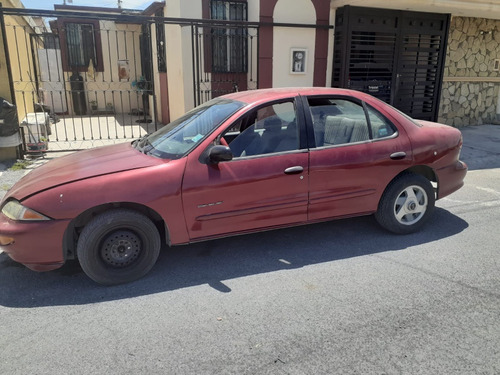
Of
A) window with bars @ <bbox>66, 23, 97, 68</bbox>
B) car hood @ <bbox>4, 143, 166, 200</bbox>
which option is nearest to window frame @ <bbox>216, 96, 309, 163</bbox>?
car hood @ <bbox>4, 143, 166, 200</bbox>

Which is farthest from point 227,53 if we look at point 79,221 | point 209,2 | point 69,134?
point 79,221

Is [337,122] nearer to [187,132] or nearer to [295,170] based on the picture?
[295,170]

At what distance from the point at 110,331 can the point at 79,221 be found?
1042 millimetres

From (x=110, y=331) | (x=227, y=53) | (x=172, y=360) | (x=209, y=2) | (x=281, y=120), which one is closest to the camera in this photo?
(x=172, y=360)

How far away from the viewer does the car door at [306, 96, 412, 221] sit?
4074mm

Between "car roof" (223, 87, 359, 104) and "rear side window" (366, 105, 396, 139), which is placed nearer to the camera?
"car roof" (223, 87, 359, 104)

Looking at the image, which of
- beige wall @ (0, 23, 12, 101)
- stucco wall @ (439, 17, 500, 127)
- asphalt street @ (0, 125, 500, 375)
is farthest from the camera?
stucco wall @ (439, 17, 500, 127)

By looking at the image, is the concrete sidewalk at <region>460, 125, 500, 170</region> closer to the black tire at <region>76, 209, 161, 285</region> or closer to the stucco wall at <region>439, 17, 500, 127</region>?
the stucco wall at <region>439, 17, 500, 127</region>

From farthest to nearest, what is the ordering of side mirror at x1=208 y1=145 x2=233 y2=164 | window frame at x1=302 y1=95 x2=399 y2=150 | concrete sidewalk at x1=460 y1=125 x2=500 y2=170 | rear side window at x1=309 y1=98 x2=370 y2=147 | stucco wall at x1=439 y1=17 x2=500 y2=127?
stucco wall at x1=439 y1=17 x2=500 y2=127, concrete sidewalk at x1=460 y1=125 x2=500 y2=170, rear side window at x1=309 y1=98 x2=370 y2=147, window frame at x1=302 y1=95 x2=399 y2=150, side mirror at x1=208 y1=145 x2=233 y2=164

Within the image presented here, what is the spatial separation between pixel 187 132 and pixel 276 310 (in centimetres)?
195

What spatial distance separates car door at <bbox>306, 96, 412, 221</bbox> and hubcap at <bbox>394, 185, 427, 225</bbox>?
0.89 feet

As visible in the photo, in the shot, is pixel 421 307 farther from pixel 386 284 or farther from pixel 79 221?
pixel 79 221

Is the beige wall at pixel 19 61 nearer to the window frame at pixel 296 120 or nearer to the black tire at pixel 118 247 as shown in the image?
the black tire at pixel 118 247

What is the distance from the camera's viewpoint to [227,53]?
9.77m
